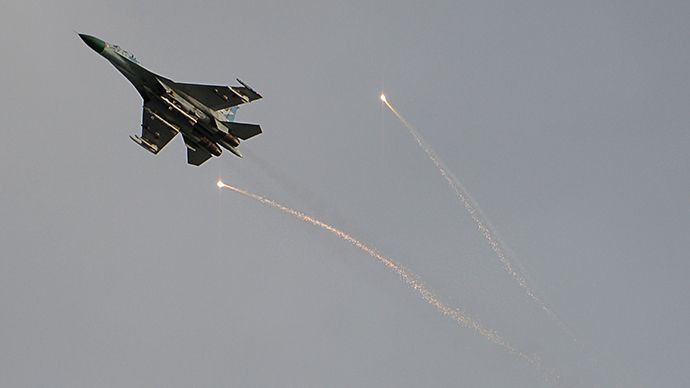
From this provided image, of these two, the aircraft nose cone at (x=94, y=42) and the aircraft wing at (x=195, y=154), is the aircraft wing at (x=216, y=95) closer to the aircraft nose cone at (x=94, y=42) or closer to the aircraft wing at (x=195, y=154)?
the aircraft wing at (x=195, y=154)

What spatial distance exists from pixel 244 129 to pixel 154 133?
55.2 feet

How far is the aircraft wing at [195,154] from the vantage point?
10835cm

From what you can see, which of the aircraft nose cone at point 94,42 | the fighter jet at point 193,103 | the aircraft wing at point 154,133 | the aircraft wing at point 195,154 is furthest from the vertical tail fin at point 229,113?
the aircraft nose cone at point 94,42

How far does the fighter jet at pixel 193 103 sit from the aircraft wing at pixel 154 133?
721 cm

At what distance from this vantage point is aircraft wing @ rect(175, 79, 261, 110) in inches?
4126

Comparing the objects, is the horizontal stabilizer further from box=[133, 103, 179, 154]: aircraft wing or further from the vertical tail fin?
box=[133, 103, 179, 154]: aircraft wing

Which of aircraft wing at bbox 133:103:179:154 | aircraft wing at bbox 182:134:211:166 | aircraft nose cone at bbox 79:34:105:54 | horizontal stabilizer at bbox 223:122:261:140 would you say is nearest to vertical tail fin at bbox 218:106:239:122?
horizontal stabilizer at bbox 223:122:261:140

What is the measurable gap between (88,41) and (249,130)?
19942 millimetres

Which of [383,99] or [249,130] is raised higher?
[383,99]

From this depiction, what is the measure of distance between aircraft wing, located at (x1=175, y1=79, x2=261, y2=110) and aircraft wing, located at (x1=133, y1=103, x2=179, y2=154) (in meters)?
9.10

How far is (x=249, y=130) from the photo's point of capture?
345ft

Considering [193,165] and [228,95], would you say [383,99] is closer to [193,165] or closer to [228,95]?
[228,95]

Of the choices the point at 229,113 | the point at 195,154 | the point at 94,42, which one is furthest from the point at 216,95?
the point at 94,42

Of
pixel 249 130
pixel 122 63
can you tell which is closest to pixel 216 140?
pixel 249 130
